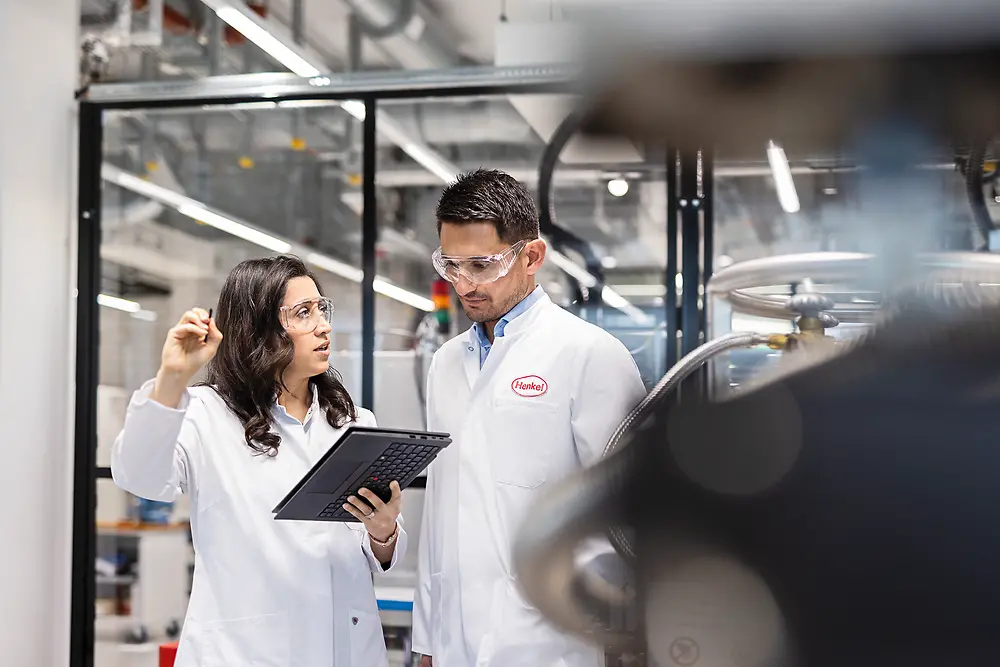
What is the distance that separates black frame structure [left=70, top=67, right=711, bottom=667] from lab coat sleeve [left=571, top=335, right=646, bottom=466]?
989 mm

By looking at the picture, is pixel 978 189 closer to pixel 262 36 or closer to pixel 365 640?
pixel 365 640

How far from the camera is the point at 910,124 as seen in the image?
499 mm

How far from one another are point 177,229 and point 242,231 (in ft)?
0.63

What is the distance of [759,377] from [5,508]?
2609 mm

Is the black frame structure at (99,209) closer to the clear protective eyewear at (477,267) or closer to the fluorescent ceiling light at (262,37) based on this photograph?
the fluorescent ceiling light at (262,37)

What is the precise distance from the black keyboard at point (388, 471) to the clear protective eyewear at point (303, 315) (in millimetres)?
303

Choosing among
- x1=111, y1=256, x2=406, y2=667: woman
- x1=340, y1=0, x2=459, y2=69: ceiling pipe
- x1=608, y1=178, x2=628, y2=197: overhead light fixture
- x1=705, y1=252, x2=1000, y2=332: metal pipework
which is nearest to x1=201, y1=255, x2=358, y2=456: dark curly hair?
x1=111, y1=256, x2=406, y2=667: woman

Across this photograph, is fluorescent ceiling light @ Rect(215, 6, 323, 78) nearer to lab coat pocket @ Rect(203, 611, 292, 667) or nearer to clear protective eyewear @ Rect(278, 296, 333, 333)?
clear protective eyewear @ Rect(278, 296, 333, 333)

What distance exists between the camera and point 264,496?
5.02 feet

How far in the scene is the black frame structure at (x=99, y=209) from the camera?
102 inches

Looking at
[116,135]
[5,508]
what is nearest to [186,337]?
[5,508]

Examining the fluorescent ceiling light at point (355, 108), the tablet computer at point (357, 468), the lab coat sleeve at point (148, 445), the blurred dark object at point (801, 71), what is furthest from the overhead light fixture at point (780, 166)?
the fluorescent ceiling light at point (355, 108)

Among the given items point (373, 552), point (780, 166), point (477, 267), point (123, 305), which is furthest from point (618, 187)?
point (780, 166)

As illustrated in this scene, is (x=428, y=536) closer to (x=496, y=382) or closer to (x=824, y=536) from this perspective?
(x=496, y=382)
